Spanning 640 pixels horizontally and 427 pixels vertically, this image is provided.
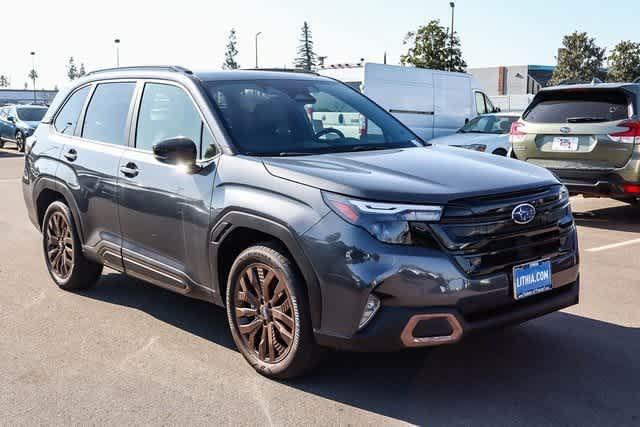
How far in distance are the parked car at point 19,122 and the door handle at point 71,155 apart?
2019 cm

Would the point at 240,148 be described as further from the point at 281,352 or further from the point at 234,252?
the point at 281,352

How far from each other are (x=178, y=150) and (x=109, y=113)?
58.9 inches

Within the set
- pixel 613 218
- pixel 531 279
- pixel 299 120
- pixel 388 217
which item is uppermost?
pixel 299 120

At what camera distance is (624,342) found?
4812 millimetres

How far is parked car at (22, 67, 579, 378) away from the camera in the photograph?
3.68 m

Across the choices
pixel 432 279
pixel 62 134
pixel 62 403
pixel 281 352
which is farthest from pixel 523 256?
pixel 62 134

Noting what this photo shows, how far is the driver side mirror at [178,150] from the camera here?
14.7ft

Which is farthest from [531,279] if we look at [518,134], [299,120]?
[518,134]

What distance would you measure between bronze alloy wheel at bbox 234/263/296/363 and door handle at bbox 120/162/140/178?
1.25m

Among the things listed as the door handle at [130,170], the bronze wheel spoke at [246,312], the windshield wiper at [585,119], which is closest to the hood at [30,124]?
the windshield wiper at [585,119]

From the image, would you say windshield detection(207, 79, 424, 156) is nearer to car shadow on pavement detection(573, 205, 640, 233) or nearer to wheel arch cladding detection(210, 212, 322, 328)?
→ wheel arch cladding detection(210, 212, 322, 328)

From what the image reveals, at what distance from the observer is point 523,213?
3.95 m

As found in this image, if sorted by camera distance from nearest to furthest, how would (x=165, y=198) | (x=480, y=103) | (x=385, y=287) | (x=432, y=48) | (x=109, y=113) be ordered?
(x=385, y=287)
(x=165, y=198)
(x=109, y=113)
(x=480, y=103)
(x=432, y=48)

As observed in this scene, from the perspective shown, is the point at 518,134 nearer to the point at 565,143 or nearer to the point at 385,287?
the point at 565,143
